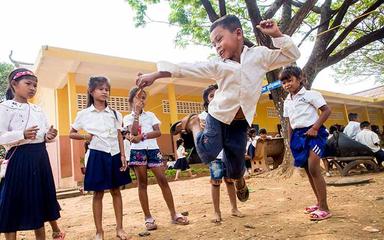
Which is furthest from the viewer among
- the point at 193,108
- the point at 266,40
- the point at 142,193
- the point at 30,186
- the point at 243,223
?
the point at 193,108

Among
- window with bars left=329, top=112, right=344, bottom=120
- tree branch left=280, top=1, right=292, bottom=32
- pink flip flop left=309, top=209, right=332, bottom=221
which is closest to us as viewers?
pink flip flop left=309, top=209, right=332, bottom=221

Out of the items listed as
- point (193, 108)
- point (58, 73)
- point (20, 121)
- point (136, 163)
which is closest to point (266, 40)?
point (136, 163)

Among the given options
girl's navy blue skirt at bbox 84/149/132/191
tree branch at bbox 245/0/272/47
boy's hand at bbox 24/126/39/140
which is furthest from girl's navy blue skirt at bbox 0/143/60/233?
tree branch at bbox 245/0/272/47

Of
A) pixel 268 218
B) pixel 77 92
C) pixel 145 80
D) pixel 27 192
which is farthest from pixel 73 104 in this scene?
pixel 145 80

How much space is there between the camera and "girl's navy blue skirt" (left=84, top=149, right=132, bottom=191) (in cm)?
309

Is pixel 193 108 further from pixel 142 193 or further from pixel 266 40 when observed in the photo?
pixel 142 193

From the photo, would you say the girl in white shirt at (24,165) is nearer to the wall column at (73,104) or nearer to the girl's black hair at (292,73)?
the girl's black hair at (292,73)

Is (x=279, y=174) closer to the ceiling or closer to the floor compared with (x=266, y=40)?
closer to the floor

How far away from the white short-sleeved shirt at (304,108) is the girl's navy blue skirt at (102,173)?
194 centimetres

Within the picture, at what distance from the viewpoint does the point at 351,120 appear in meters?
7.56

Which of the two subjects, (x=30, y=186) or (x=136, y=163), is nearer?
(x=30, y=186)

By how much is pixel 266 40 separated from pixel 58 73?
748cm

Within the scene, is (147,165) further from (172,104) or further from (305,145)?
(172,104)

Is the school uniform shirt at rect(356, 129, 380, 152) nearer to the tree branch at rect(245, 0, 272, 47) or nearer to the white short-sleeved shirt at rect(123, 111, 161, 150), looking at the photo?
the tree branch at rect(245, 0, 272, 47)
